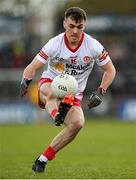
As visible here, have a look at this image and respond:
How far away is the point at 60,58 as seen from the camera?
1280cm

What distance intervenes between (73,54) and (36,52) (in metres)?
20.9

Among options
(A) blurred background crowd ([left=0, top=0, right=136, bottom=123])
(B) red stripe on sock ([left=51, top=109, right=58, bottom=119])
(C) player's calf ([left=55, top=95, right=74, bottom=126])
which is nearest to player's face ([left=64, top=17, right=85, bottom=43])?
(C) player's calf ([left=55, top=95, right=74, bottom=126])

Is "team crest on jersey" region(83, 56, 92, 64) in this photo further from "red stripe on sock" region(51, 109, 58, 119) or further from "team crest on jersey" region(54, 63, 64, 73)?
"red stripe on sock" region(51, 109, 58, 119)

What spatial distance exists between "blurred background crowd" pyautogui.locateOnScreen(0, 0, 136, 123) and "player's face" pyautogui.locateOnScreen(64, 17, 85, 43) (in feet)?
61.3

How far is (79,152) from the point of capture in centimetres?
1830

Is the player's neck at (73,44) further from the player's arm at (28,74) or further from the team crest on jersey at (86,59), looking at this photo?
the player's arm at (28,74)

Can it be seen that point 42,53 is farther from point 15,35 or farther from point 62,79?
point 15,35

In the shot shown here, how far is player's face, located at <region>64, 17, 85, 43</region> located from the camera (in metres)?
12.4

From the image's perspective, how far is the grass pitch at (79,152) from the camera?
41.0 ft

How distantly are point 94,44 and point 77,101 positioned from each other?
104 cm

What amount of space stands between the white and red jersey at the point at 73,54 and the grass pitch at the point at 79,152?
179 cm

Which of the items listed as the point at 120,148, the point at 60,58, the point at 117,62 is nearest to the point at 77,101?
the point at 60,58

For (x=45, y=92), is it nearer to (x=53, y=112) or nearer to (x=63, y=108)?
(x=53, y=112)

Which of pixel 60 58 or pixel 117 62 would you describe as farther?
pixel 117 62
